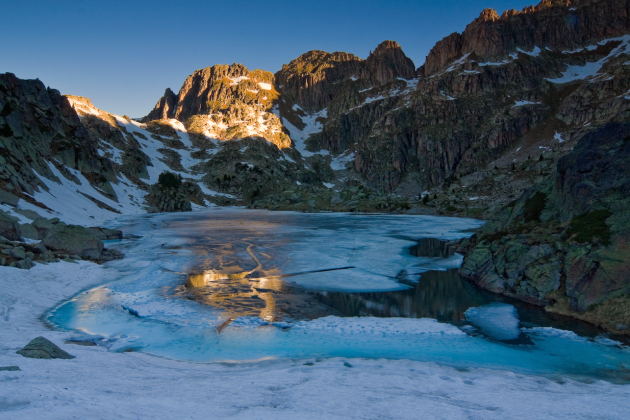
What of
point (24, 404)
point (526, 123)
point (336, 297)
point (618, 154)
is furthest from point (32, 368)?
point (526, 123)

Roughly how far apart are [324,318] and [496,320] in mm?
7319

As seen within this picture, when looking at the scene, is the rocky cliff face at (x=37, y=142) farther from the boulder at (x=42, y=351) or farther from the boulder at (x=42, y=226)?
the boulder at (x=42, y=351)

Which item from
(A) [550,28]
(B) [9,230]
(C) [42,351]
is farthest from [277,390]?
(A) [550,28]

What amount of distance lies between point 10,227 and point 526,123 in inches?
7008

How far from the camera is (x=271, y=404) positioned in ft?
24.2

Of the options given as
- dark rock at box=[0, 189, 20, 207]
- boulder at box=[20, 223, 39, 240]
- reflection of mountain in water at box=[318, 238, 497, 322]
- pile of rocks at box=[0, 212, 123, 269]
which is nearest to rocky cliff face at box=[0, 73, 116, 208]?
dark rock at box=[0, 189, 20, 207]

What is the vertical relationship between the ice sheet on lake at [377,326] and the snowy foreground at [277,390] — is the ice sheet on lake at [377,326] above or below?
below

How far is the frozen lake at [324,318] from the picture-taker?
11.6 m

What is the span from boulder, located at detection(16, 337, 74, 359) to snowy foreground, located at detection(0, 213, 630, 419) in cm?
38

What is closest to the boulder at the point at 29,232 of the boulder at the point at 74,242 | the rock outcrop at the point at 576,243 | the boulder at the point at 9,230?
the boulder at the point at 74,242

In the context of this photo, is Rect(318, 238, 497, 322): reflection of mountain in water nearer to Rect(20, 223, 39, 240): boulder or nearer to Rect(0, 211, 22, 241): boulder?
Rect(0, 211, 22, 241): boulder

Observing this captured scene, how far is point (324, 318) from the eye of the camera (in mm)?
14992

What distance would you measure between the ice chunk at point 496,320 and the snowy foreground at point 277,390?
3.73 m

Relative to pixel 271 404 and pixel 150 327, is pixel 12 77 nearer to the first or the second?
pixel 150 327
